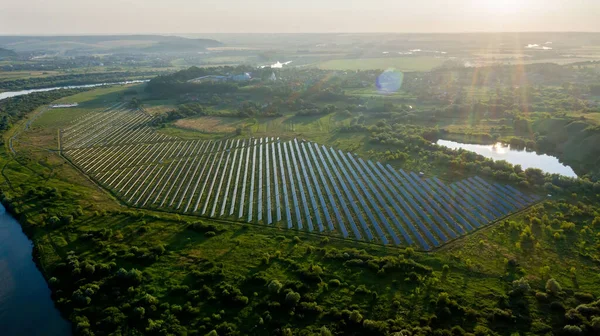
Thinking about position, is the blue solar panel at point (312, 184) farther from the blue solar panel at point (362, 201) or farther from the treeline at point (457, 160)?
the treeline at point (457, 160)

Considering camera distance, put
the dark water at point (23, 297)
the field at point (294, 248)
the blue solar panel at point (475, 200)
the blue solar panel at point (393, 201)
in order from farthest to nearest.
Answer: the blue solar panel at point (475, 200)
the blue solar panel at point (393, 201)
the dark water at point (23, 297)
the field at point (294, 248)

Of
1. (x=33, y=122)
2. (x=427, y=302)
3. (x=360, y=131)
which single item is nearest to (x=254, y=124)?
(x=360, y=131)

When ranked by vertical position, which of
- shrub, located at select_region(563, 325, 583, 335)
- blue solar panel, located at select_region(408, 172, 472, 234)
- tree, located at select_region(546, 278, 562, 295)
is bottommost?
shrub, located at select_region(563, 325, 583, 335)

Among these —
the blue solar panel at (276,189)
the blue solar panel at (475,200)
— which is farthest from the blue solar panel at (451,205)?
the blue solar panel at (276,189)

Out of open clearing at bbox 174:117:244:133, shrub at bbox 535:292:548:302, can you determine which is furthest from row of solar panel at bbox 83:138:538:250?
open clearing at bbox 174:117:244:133

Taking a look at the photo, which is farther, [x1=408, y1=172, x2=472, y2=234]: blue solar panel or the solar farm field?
the solar farm field

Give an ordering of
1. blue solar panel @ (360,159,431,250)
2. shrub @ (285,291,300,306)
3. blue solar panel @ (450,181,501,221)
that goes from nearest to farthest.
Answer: shrub @ (285,291,300,306)
blue solar panel @ (360,159,431,250)
blue solar panel @ (450,181,501,221)

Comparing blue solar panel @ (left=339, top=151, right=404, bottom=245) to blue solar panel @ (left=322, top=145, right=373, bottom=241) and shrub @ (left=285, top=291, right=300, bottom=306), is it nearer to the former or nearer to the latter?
blue solar panel @ (left=322, top=145, right=373, bottom=241)
